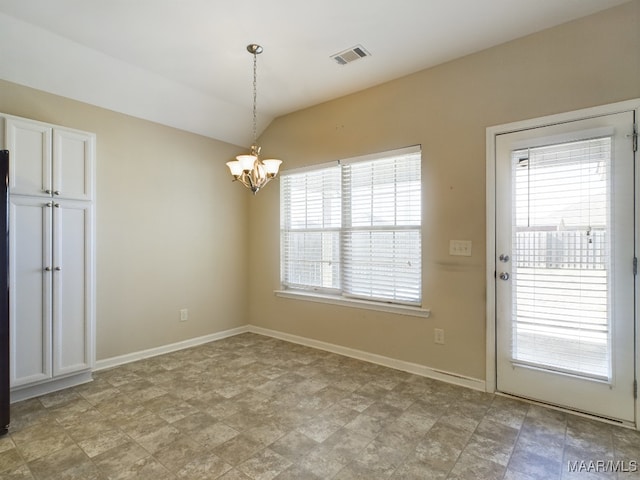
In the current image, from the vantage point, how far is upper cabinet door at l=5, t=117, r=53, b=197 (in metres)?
2.46

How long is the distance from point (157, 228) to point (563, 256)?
3.87 meters

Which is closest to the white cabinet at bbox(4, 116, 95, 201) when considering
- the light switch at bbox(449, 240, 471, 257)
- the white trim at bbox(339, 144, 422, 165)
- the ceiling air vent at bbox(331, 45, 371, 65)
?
the ceiling air vent at bbox(331, 45, 371, 65)

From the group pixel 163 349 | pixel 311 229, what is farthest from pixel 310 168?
pixel 163 349

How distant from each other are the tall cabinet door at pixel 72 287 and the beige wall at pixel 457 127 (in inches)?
87.9

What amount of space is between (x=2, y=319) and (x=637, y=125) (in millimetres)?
4392

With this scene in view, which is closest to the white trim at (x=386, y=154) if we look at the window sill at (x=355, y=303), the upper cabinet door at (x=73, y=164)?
the window sill at (x=355, y=303)

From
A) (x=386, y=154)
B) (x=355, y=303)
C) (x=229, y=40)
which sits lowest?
(x=355, y=303)

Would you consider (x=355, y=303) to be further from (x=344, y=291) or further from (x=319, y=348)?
(x=319, y=348)

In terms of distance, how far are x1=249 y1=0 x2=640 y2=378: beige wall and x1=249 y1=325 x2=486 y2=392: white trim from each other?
0.17 ft

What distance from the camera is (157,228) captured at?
145 inches

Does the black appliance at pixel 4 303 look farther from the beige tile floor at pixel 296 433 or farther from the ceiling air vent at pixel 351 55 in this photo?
the ceiling air vent at pixel 351 55

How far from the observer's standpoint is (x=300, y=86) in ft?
11.3

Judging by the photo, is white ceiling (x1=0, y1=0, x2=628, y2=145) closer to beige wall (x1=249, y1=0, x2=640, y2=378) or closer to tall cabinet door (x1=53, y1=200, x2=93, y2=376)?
beige wall (x1=249, y1=0, x2=640, y2=378)

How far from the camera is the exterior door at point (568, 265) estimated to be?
88.7 inches
